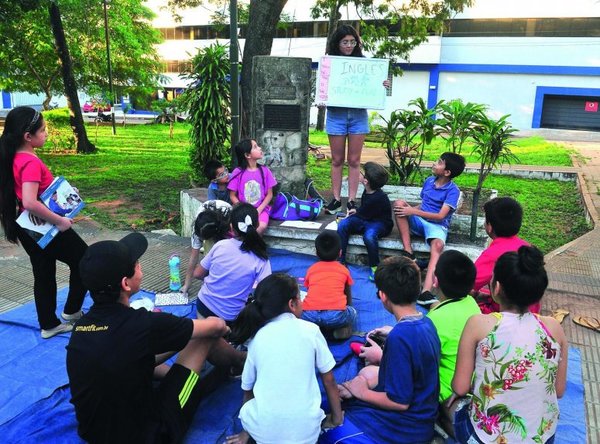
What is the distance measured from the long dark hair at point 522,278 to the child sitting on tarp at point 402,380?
0.43 meters

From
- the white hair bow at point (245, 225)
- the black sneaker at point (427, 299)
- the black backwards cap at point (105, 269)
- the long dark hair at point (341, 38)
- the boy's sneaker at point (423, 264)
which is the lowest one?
the black sneaker at point (427, 299)

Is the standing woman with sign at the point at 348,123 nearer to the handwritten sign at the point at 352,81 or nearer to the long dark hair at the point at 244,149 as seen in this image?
the handwritten sign at the point at 352,81

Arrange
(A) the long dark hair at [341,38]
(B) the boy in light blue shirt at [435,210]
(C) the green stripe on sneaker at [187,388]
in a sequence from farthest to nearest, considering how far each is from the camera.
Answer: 1. (A) the long dark hair at [341,38]
2. (B) the boy in light blue shirt at [435,210]
3. (C) the green stripe on sneaker at [187,388]

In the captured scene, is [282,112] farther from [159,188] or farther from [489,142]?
[159,188]

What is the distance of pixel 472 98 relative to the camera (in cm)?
2839

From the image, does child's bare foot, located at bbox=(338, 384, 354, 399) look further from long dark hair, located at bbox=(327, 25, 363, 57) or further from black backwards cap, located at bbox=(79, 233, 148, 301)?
long dark hair, located at bbox=(327, 25, 363, 57)

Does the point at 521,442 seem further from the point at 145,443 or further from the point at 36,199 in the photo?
the point at 36,199

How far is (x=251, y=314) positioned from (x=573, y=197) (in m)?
9.27

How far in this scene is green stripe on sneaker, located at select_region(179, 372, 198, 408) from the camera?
2527 millimetres

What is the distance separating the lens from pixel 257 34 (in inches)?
301

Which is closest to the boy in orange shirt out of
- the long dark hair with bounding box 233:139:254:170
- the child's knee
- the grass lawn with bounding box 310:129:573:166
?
the child's knee

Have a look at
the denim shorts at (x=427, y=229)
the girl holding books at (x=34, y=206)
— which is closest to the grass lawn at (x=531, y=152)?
the denim shorts at (x=427, y=229)

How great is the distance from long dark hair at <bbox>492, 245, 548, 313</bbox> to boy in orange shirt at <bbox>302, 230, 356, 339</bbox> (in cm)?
154

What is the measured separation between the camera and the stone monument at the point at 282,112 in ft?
20.1
